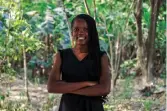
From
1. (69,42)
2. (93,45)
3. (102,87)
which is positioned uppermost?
(93,45)

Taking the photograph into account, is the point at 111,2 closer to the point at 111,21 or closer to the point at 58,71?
the point at 111,21

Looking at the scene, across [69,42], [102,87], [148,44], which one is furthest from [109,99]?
[102,87]

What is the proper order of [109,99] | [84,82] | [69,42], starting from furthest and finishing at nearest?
[69,42] < [109,99] < [84,82]

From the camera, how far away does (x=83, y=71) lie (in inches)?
84.2

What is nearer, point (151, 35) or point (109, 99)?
point (109, 99)

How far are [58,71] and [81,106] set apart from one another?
0.83 ft

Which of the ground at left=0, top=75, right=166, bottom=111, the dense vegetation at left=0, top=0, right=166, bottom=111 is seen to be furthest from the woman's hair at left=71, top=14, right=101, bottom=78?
the ground at left=0, top=75, right=166, bottom=111

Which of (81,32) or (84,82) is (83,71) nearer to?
(84,82)

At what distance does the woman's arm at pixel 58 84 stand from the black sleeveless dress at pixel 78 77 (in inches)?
1.2

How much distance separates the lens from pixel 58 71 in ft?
7.29

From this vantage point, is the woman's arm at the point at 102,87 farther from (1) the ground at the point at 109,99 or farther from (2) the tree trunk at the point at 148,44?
(2) the tree trunk at the point at 148,44

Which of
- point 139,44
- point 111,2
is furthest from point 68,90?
point 139,44

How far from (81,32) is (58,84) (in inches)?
13.0

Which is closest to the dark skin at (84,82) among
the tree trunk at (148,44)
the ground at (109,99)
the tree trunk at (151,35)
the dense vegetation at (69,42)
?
the dense vegetation at (69,42)
